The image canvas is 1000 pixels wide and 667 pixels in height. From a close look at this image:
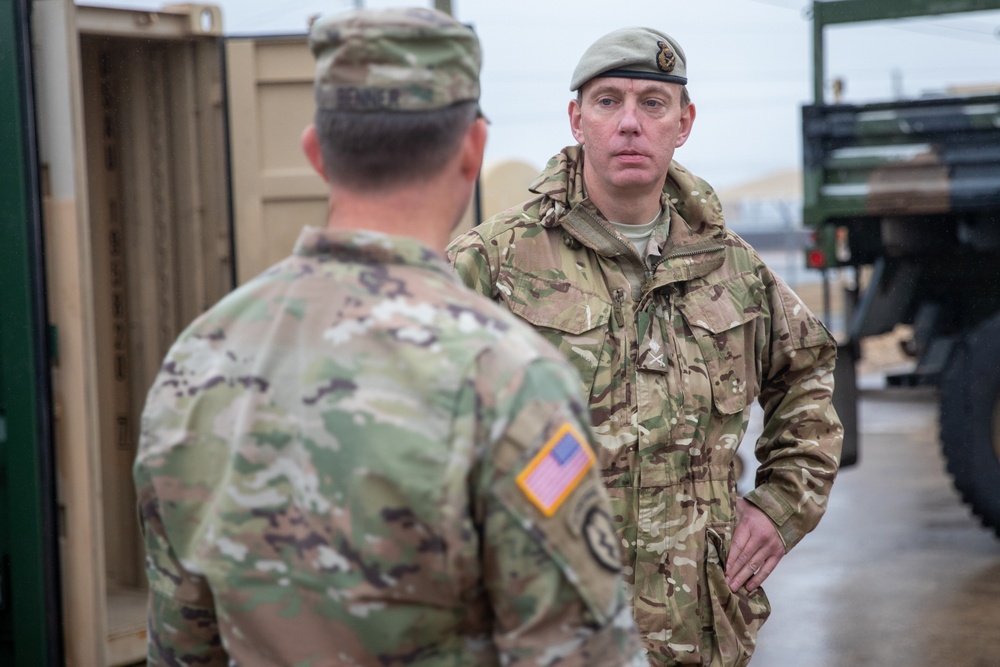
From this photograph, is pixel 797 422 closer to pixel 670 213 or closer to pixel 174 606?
pixel 670 213

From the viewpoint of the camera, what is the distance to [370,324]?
1271mm

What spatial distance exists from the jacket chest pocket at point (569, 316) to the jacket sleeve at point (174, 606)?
1.05 meters

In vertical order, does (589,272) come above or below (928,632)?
above

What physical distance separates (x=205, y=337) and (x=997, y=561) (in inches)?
202

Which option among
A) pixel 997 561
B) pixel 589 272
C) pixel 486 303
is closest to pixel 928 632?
pixel 997 561

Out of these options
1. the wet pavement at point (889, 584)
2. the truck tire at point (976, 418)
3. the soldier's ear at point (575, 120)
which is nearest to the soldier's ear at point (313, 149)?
the soldier's ear at point (575, 120)

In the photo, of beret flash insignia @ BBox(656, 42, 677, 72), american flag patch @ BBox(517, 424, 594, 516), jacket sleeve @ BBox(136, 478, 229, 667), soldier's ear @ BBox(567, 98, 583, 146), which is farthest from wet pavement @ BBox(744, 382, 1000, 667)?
american flag patch @ BBox(517, 424, 594, 516)

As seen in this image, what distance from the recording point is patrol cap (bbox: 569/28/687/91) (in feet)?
8.08

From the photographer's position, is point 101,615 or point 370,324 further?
point 101,615

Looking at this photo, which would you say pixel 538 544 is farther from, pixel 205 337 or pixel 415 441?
pixel 205 337

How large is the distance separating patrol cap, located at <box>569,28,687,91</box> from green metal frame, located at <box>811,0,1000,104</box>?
4.40 meters

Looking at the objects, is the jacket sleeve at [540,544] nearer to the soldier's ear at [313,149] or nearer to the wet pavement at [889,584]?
the soldier's ear at [313,149]

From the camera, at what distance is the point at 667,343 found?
2357mm

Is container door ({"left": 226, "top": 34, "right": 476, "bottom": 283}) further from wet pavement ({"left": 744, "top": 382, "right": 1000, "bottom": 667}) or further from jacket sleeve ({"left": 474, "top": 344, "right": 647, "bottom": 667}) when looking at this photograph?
jacket sleeve ({"left": 474, "top": 344, "right": 647, "bottom": 667})
